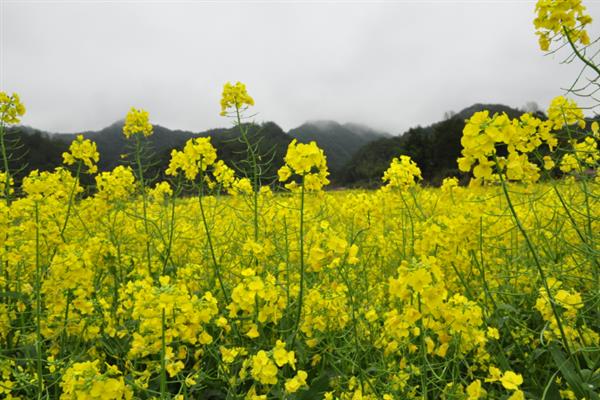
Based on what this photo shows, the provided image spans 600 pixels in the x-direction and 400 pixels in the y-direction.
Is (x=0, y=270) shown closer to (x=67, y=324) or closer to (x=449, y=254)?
(x=67, y=324)

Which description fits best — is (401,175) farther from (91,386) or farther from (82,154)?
(91,386)

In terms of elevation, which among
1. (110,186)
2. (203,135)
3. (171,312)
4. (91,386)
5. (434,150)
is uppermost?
(434,150)

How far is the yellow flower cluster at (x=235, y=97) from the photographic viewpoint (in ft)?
10.1

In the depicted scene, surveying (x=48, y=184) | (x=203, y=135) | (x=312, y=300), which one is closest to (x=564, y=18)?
(x=312, y=300)

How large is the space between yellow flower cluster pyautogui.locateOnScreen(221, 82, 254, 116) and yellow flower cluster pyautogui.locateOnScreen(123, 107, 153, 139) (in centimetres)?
109

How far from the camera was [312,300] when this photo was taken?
2170mm

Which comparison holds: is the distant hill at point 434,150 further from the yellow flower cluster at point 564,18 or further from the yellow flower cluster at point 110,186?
the yellow flower cluster at point 564,18

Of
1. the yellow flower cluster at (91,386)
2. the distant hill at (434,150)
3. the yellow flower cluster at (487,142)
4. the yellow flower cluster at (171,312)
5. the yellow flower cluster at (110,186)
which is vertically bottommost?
the yellow flower cluster at (91,386)

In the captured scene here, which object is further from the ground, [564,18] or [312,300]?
[564,18]

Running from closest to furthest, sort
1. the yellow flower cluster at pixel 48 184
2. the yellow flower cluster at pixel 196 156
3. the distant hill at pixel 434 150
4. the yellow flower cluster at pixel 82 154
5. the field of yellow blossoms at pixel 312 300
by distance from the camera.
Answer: the field of yellow blossoms at pixel 312 300 < the yellow flower cluster at pixel 196 156 < the yellow flower cluster at pixel 48 184 < the yellow flower cluster at pixel 82 154 < the distant hill at pixel 434 150

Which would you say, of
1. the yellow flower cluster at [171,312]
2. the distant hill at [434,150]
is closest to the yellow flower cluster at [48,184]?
the yellow flower cluster at [171,312]

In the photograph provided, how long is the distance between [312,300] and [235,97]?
1.73 m

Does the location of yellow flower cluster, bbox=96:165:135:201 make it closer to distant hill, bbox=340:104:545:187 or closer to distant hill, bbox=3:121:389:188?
distant hill, bbox=3:121:389:188

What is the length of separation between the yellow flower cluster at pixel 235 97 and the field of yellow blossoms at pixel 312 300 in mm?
11
